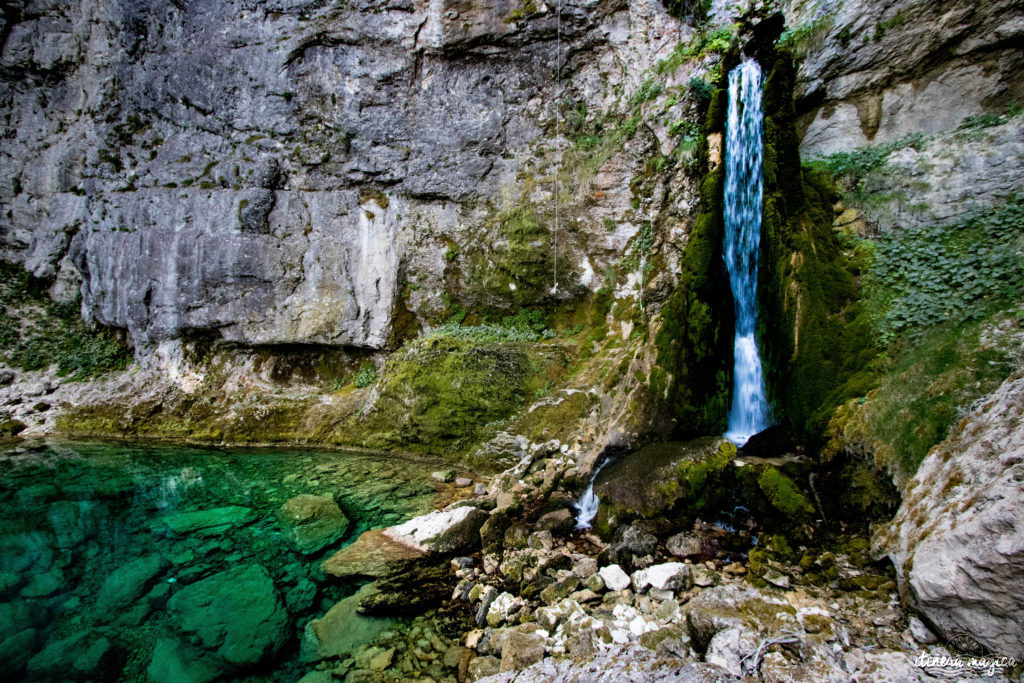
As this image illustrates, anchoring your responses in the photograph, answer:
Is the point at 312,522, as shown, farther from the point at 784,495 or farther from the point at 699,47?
the point at 699,47

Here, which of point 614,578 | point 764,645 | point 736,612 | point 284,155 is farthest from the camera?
point 284,155

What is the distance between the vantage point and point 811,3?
377 inches

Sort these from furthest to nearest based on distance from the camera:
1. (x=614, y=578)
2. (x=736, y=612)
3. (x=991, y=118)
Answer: (x=991, y=118) → (x=614, y=578) → (x=736, y=612)

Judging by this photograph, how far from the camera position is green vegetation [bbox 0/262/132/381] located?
13391 millimetres

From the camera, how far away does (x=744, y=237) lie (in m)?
7.61

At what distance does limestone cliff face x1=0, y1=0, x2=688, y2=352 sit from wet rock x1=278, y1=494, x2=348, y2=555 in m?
6.15

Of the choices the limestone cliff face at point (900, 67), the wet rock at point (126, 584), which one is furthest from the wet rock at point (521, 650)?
the limestone cliff face at point (900, 67)

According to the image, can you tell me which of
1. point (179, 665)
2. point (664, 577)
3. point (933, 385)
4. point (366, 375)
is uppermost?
point (933, 385)

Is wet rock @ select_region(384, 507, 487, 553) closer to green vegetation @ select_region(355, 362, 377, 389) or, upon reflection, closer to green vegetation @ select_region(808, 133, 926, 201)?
green vegetation @ select_region(355, 362, 377, 389)

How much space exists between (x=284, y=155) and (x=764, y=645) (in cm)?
1543

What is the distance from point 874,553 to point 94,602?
313 inches

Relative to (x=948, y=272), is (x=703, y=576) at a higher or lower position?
lower

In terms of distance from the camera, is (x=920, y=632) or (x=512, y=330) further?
(x=512, y=330)

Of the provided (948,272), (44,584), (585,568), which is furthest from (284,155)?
(948,272)
